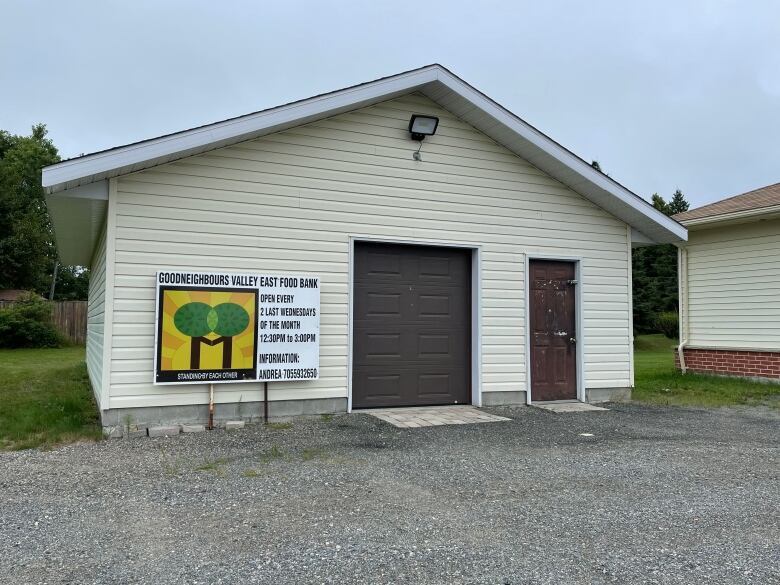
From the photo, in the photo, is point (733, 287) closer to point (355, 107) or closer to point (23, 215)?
point (355, 107)

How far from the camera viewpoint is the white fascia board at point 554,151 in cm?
775

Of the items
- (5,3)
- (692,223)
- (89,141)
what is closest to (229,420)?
(692,223)

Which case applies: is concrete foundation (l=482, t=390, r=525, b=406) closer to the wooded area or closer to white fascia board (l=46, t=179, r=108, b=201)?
white fascia board (l=46, t=179, r=108, b=201)

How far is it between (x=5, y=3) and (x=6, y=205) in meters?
21.6

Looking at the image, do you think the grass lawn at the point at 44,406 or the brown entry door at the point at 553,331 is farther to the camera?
the brown entry door at the point at 553,331

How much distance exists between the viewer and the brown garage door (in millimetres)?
7773

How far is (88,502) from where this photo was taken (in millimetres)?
4055

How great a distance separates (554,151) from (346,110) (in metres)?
2.96

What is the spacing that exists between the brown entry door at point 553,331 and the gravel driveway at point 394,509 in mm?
2315

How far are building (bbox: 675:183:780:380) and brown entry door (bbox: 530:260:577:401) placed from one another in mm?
4970

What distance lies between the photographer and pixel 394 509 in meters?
3.89

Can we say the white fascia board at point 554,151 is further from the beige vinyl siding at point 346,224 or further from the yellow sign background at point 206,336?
the yellow sign background at point 206,336

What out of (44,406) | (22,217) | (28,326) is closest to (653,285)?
(28,326)

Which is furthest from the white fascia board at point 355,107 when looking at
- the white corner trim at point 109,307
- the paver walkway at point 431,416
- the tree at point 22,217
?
the tree at point 22,217
